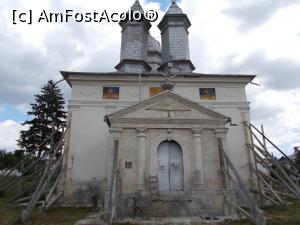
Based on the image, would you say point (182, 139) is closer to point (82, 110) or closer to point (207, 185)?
point (207, 185)

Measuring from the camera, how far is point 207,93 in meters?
19.3

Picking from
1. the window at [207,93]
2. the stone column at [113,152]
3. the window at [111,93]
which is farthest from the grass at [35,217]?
the window at [207,93]

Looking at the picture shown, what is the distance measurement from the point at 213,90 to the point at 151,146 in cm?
894

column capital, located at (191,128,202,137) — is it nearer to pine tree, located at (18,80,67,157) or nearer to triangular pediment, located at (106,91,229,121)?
triangular pediment, located at (106,91,229,121)

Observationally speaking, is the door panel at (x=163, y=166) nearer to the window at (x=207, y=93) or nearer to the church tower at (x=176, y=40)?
the window at (x=207, y=93)

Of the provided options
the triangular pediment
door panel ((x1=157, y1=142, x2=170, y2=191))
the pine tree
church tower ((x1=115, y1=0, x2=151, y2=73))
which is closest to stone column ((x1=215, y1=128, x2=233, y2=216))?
the triangular pediment

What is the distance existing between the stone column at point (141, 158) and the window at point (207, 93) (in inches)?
320

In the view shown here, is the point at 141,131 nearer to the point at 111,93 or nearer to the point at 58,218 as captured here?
the point at 58,218

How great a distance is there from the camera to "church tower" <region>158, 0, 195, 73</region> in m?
22.3

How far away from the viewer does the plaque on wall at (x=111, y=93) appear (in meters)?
18.9

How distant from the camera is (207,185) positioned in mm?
12008

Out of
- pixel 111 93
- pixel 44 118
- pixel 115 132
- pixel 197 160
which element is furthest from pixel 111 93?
pixel 44 118

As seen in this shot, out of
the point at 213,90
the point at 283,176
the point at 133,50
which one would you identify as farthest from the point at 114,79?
the point at 283,176

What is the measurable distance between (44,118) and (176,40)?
58.3 feet
